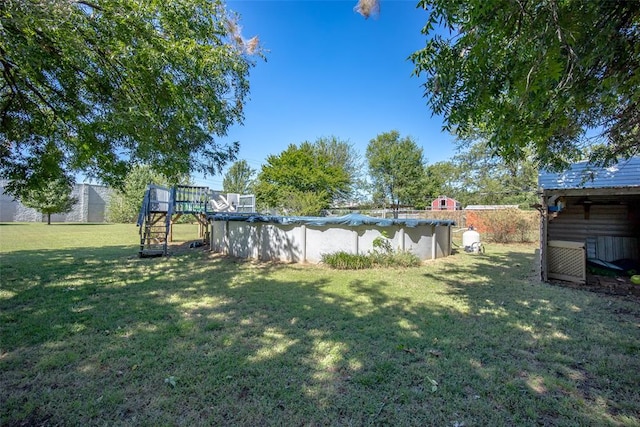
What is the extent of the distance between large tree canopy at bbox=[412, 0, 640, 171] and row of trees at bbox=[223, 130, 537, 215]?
16.5m

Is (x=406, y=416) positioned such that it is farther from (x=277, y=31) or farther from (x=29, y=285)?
(x=277, y=31)

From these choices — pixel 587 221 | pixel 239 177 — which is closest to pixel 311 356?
pixel 587 221

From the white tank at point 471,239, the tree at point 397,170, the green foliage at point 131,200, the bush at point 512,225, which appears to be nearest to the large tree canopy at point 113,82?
the white tank at point 471,239

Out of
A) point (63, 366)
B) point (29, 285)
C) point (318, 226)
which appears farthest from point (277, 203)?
point (63, 366)

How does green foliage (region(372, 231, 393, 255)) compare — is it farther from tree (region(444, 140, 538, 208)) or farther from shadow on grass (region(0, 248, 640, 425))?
tree (region(444, 140, 538, 208))

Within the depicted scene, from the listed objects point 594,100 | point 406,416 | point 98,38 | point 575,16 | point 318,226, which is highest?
point 98,38

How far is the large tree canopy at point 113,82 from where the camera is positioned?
403 centimetres

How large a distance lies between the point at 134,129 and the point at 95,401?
12.3 ft

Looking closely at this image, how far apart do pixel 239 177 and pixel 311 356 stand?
3049 cm

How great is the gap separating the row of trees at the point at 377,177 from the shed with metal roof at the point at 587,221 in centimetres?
1288

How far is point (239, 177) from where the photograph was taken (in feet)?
104

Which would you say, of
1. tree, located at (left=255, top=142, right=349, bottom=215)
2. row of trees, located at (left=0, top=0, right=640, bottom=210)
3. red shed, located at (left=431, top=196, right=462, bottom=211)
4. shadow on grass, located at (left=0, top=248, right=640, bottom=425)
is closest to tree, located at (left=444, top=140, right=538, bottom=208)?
red shed, located at (left=431, top=196, right=462, bottom=211)

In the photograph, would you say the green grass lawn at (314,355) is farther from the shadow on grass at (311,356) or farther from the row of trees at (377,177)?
the row of trees at (377,177)

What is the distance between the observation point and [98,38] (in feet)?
14.5
